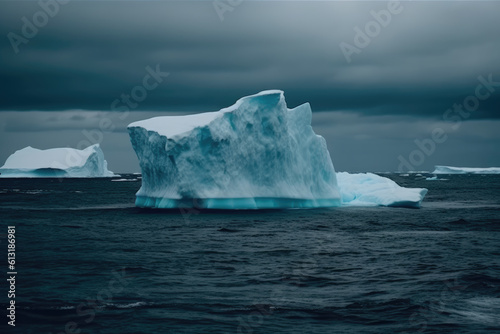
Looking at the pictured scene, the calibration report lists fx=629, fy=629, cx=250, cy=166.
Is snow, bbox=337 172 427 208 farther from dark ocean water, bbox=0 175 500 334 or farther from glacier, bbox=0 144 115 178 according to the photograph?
glacier, bbox=0 144 115 178

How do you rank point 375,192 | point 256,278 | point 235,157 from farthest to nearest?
point 375,192, point 235,157, point 256,278

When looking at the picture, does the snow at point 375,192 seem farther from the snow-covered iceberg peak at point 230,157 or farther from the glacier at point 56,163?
the glacier at point 56,163

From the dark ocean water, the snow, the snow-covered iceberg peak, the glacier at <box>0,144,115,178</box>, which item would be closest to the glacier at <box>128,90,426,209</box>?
the snow-covered iceberg peak

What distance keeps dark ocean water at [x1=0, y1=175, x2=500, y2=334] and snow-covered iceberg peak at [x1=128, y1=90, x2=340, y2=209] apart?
2741mm

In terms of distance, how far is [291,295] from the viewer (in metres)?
13.4

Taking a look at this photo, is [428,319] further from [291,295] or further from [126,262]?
[126,262]

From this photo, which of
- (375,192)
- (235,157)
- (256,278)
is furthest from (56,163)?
(256,278)

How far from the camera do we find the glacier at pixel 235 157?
98.6ft

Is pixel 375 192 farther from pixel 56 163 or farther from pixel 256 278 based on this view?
pixel 56 163

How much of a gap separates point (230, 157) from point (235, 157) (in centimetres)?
30

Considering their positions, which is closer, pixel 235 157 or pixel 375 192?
pixel 235 157

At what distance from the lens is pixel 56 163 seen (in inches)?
3617

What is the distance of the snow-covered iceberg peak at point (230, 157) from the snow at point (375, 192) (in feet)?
20.5

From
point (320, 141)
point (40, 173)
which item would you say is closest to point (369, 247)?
point (320, 141)
